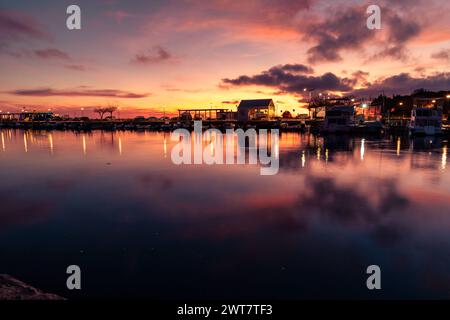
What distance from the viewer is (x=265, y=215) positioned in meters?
14.1

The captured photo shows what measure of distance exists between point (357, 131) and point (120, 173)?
66.0 meters

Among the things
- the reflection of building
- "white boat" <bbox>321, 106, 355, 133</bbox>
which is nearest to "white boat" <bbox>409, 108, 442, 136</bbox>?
"white boat" <bbox>321, 106, 355, 133</bbox>

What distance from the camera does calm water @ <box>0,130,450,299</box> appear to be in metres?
8.12

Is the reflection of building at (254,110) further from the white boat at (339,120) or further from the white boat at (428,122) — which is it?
the white boat at (428,122)

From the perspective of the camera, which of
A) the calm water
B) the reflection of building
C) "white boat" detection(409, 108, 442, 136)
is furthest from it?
the reflection of building

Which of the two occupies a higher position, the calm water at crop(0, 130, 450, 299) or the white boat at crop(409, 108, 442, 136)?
the white boat at crop(409, 108, 442, 136)

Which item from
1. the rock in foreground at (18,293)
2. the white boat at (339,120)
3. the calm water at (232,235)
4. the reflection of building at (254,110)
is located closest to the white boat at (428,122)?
the white boat at (339,120)

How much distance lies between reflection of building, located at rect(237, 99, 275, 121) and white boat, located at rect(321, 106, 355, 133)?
43464 mm

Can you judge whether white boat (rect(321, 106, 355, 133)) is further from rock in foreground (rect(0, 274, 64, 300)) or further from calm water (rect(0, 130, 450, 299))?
rock in foreground (rect(0, 274, 64, 300))

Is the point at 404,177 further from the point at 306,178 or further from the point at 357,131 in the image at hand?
the point at 357,131

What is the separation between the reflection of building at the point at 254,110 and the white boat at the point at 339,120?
43.5 m

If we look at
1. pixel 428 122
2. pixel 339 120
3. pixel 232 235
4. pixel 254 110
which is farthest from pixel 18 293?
pixel 254 110

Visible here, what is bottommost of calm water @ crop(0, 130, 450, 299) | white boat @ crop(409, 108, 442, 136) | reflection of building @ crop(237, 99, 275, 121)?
Result: calm water @ crop(0, 130, 450, 299)

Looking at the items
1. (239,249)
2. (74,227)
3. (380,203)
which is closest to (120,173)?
(74,227)
